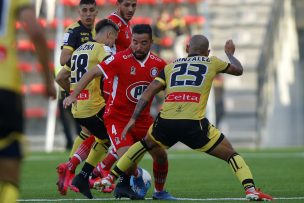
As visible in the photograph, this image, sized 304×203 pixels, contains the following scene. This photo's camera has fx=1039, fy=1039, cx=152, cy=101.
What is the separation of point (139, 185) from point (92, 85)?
151 centimetres

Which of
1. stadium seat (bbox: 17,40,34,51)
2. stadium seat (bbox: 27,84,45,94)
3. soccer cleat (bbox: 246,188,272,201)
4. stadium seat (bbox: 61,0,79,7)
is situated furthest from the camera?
stadium seat (bbox: 27,84,45,94)

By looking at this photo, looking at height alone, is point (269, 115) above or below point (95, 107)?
below

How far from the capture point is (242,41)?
3042cm

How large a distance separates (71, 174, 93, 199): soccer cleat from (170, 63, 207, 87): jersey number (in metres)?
1.60

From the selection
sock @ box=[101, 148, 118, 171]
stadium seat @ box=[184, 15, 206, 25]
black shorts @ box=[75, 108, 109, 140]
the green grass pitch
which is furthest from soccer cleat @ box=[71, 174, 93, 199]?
stadium seat @ box=[184, 15, 206, 25]

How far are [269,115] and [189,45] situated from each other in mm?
18213

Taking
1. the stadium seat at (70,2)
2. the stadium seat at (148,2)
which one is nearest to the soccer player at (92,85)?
the stadium seat at (70,2)

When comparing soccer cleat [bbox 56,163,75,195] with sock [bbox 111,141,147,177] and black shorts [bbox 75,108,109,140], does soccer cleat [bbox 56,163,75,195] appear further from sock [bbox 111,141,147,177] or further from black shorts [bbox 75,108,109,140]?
sock [bbox 111,141,147,177]

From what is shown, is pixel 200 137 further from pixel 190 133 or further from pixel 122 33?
pixel 122 33

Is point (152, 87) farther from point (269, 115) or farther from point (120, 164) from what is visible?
point (269, 115)

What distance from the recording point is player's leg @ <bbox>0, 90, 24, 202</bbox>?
5.96m

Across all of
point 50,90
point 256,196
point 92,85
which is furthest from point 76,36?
point 50,90

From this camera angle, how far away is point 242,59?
30500 millimetres

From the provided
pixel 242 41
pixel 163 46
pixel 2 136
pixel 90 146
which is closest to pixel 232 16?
pixel 242 41
